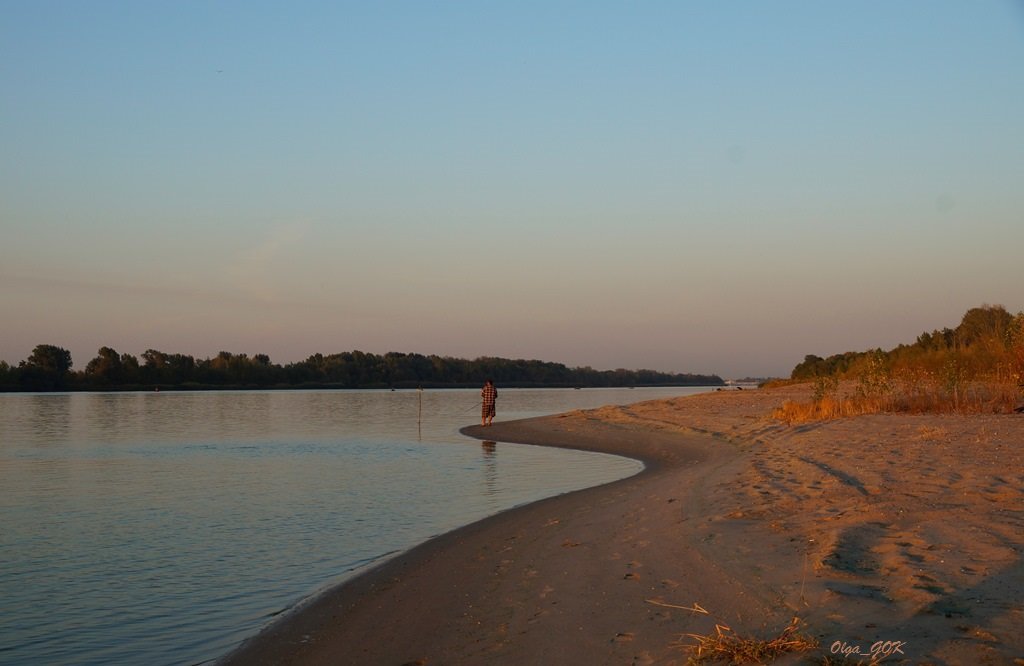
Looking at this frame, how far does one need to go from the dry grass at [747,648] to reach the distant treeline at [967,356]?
19.6m

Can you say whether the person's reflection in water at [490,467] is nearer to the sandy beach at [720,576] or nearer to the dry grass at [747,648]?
the sandy beach at [720,576]

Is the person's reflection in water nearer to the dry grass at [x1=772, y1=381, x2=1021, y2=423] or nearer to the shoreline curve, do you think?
the shoreline curve

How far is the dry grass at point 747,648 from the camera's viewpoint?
474 cm

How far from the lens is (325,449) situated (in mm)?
26969

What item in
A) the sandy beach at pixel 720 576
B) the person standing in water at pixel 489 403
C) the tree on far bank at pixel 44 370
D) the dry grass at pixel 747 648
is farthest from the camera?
the tree on far bank at pixel 44 370

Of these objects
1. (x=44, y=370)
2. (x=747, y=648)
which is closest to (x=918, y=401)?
(x=747, y=648)

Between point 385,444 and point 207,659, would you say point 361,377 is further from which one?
point 207,659

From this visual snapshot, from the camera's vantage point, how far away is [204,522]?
13125mm

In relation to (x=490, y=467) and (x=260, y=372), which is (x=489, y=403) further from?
(x=260, y=372)

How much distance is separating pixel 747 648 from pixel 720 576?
236 cm

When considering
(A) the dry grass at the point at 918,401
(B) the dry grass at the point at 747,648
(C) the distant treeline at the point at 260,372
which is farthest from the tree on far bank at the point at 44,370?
(B) the dry grass at the point at 747,648

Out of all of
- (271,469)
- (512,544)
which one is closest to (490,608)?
(512,544)

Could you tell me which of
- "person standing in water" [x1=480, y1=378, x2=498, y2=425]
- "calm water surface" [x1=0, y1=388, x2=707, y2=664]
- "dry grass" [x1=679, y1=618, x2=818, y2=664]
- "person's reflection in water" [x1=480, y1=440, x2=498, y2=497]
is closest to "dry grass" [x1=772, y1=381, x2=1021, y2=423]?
"calm water surface" [x1=0, y1=388, x2=707, y2=664]

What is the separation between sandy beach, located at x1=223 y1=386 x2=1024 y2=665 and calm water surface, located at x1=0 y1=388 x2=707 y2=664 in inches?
38.4
